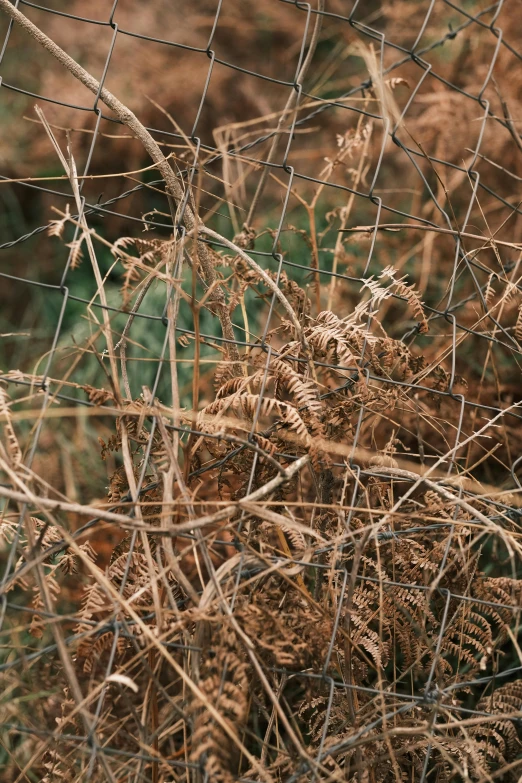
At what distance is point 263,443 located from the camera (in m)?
1.21

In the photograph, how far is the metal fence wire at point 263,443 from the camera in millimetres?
1080

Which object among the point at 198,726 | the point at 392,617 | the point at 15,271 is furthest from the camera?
the point at 15,271

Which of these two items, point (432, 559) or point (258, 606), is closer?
point (258, 606)

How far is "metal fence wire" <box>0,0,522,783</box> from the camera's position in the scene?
1080mm

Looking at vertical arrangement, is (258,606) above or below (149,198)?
above

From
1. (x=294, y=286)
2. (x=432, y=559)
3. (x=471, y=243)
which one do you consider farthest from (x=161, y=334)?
(x=432, y=559)

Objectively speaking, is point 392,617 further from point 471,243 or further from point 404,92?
point 404,92

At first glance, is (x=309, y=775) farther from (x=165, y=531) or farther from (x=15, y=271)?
(x=15, y=271)

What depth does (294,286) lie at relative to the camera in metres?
1.42

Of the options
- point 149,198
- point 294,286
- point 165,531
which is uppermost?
point 294,286

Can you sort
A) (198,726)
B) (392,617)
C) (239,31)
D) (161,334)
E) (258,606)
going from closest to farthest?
(198,726), (258,606), (392,617), (161,334), (239,31)

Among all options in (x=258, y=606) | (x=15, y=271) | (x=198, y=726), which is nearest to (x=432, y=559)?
(x=258, y=606)

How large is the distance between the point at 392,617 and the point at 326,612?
19 centimetres

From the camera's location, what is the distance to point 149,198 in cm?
349
